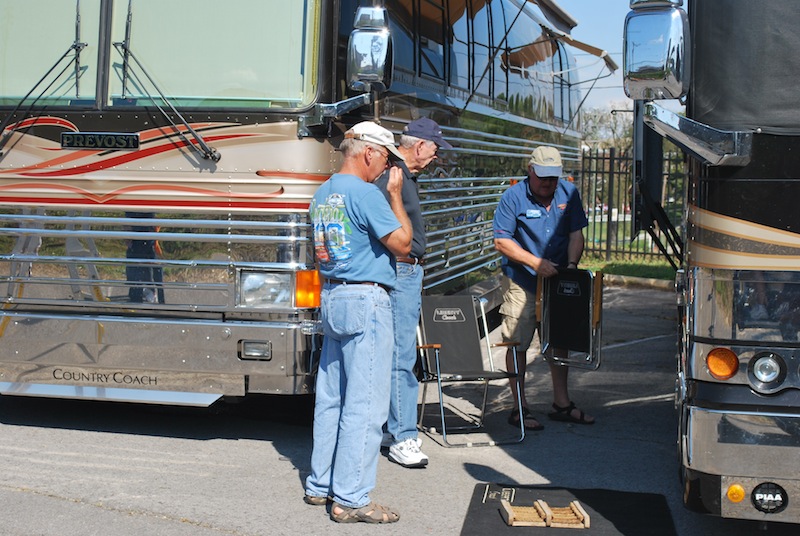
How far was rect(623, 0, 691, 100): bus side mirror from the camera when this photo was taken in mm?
4105

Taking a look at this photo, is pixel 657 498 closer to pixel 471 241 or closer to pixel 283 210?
pixel 283 210

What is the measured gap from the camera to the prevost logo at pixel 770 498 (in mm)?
4254

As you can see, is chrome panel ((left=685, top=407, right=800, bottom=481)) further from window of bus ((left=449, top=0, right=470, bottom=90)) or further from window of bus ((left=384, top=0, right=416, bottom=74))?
window of bus ((left=449, top=0, right=470, bottom=90))

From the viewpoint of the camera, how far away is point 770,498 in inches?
168

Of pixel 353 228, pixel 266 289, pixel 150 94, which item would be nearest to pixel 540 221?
pixel 266 289

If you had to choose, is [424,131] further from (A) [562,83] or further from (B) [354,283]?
(A) [562,83]

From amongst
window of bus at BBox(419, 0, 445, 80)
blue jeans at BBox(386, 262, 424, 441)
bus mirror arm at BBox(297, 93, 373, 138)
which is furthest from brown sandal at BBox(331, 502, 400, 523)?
window of bus at BBox(419, 0, 445, 80)

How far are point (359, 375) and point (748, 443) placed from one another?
187cm

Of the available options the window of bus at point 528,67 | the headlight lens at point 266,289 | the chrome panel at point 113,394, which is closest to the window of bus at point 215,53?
the headlight lens at point 266,289

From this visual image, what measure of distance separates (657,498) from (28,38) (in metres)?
4.50

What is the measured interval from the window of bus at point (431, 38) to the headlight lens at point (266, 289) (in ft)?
6.79

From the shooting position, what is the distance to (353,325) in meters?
5.23

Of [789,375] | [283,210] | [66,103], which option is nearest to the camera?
[789,375]

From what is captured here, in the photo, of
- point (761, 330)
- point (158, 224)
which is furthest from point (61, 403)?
point (761, 330)
